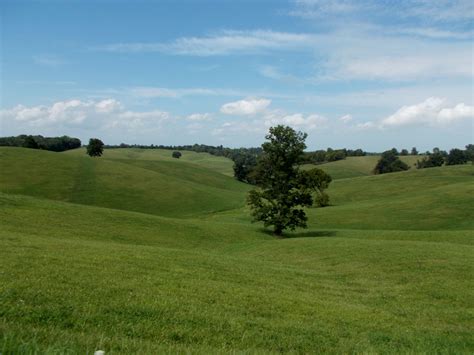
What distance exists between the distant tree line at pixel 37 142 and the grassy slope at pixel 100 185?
4615cm

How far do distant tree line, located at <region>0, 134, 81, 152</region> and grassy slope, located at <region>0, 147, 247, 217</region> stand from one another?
151 feet

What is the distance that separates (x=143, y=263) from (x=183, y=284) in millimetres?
3956

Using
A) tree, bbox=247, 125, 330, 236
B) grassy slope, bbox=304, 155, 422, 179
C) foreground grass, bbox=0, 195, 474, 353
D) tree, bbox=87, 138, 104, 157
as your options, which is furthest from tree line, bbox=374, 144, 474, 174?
foreground grass, bbox=0, 195, 474, 353

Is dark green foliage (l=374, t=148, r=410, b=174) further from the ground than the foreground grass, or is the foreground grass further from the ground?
dark green foliage (l=374, t=148, r=410, b=174)

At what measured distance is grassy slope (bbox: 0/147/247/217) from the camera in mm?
84875

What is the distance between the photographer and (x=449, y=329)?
1421 centimetres

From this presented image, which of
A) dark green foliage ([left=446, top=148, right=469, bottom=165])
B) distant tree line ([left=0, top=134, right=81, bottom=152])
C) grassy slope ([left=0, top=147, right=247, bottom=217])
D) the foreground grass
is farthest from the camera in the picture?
dark green foliage ([left=446, top=148, right=469, bottom=165])

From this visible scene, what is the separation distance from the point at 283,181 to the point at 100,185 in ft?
170

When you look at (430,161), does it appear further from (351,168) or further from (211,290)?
(211,290)

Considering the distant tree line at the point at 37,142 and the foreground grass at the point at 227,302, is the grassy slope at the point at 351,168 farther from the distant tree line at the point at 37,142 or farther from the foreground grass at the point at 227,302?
the foreground grass at the point at 227,302

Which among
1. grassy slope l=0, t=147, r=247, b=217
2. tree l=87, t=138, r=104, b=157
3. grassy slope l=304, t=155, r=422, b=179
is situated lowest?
grassy slope l=0, t=147, r=247, b=217

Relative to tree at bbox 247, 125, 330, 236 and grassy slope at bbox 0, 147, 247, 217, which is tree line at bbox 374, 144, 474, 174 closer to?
grassy slope at bbox 0, 147, 247, 217

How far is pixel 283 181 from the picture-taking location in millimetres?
54125

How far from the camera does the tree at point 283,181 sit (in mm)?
52844
